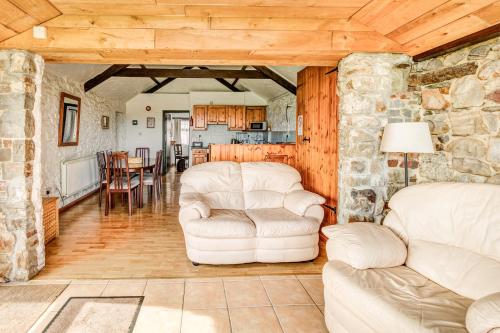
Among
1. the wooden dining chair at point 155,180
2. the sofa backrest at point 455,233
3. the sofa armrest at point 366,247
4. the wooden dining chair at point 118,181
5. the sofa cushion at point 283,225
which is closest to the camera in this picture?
the sofa backrest at point 455,233

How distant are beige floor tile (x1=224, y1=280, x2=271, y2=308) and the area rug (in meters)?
1.37

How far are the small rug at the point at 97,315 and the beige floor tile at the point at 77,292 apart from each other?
5 centimetres

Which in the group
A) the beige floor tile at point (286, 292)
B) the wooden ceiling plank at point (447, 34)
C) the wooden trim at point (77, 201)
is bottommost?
the beige floor tile at point (286, 292)

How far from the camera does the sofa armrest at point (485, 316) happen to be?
1.30 metres

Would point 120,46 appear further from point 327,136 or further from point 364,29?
point 327,136

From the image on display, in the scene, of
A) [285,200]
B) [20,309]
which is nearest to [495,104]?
[285,200]

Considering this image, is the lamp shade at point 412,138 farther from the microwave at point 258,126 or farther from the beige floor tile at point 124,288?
the microwave at point 258,126

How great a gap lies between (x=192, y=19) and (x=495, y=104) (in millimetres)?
2398

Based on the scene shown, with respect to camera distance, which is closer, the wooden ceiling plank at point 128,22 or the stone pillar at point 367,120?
the wooden ceiling plank at point 128,22

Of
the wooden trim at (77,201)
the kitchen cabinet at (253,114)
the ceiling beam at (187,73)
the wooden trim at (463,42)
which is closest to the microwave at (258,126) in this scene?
the kitchen cabinet at (253,114)

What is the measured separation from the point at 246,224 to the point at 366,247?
137 cm

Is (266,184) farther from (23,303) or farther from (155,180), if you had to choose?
(155,180)

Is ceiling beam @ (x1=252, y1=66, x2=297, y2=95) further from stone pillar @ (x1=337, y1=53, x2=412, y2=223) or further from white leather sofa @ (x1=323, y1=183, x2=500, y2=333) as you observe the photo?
white leather sofa @ (x1=323, y1=183, x2=500, y2=333)

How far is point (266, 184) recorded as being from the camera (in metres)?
4.01
